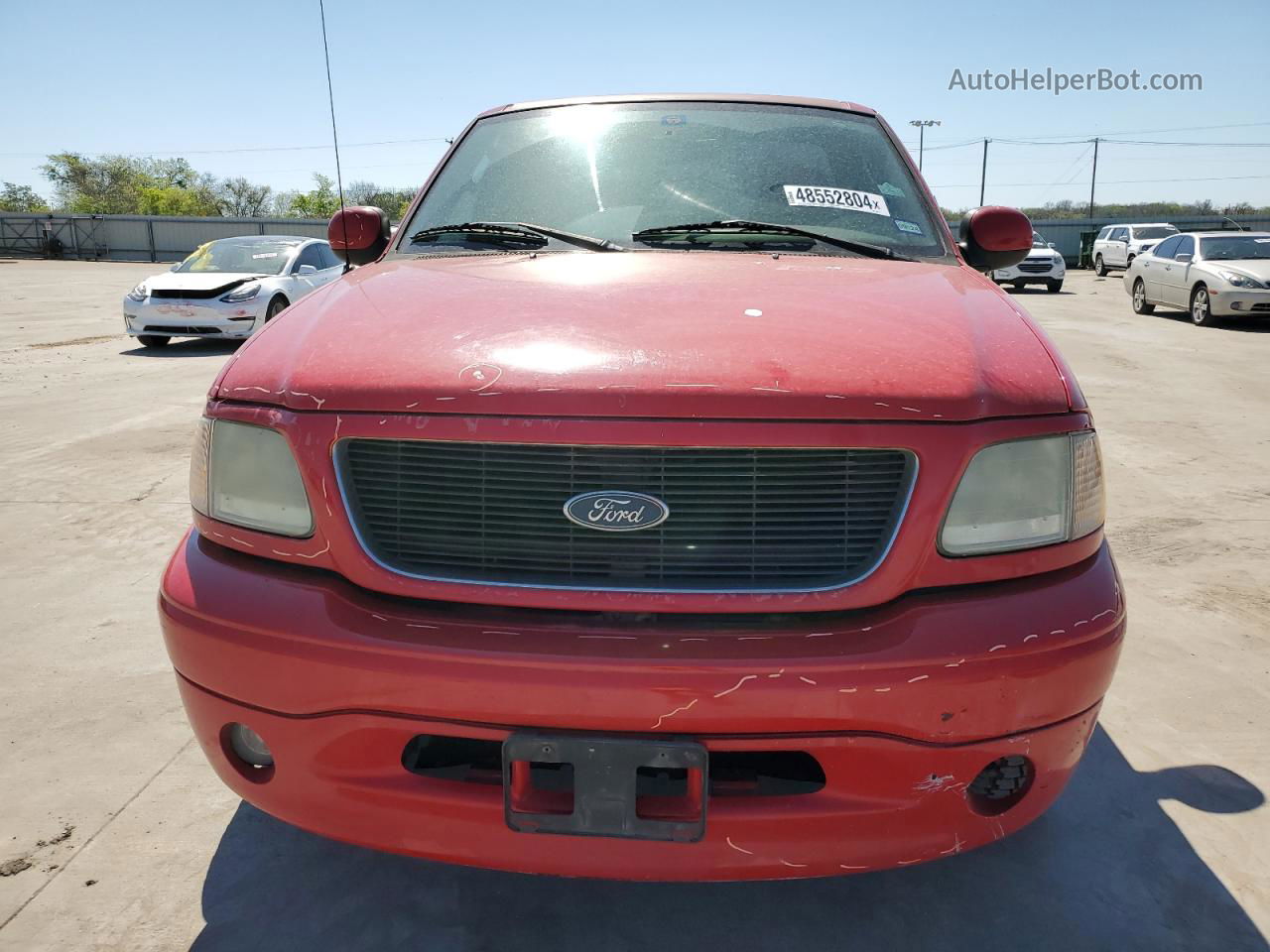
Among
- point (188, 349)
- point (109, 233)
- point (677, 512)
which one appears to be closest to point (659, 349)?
point (677, 512)

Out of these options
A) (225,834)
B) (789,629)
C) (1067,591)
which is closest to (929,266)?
(1067,591)

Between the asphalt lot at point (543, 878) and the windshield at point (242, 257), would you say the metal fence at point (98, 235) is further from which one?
the asphalt lot at point (543, 878)

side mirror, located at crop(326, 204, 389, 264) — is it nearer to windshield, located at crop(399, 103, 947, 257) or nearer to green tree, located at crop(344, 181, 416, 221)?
windshield, located at crop(399, 103, 947, 257)

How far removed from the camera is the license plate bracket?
1.47 metres

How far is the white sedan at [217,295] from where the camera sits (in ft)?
36.2

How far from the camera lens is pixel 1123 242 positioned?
2675cm

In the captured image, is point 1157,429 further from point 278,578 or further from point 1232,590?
point 278,578

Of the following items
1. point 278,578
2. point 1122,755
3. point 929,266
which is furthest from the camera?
point 1122,755

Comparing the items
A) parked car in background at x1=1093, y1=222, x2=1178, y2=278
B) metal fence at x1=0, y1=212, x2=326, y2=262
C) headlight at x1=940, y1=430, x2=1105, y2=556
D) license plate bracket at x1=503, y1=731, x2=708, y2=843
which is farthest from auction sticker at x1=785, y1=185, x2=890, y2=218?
metal fence at x1=0, y1=212, x2=326, y2=262

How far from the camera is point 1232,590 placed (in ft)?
12.2

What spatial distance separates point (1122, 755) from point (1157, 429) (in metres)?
5.11

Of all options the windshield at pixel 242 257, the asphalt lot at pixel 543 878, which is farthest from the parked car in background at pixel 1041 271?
the asphalt lot at pixel 543 878

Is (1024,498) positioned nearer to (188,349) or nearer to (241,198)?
(188,349)

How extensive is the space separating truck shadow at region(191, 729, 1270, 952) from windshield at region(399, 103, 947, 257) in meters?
1.54
